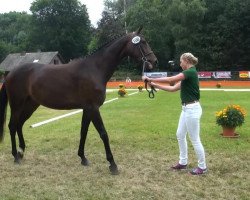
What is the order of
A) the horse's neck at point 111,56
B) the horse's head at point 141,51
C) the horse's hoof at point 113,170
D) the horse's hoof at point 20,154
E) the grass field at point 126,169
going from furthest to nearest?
the horse's hoof at point 20,154 → the horse's neck at point 111,56 → the horse's head at point 141,51 → the horse's hoof at point 113,170 → the grass field at point 126,169

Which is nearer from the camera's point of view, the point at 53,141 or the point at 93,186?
the point at 93,186

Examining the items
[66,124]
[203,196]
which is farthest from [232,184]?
[66,124]

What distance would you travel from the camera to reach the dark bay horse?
6734mm

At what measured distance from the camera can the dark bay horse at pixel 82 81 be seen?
6.73 metres

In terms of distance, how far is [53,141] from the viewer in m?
9.51

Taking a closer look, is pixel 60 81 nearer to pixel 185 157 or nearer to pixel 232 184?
pixel 185 157

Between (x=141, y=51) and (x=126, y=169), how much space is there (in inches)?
82.6

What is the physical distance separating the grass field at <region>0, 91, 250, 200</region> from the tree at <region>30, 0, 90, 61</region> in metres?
67.4

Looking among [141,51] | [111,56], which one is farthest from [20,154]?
[141,51]

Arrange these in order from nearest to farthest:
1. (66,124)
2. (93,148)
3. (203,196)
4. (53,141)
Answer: (203,196) < (93,148) < (53,141) < (66,124)

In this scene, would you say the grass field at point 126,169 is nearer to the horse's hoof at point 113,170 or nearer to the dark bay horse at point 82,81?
the horse's hoof at point 113,170

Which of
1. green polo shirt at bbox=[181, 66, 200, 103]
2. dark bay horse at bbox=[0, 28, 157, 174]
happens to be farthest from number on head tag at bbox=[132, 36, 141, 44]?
green polo shirt at bbox=[181, 66, 200, 103]

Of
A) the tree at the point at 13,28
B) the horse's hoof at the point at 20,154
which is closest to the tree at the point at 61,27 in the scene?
the tree at the point at 13,28

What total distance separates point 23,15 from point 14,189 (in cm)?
10863
